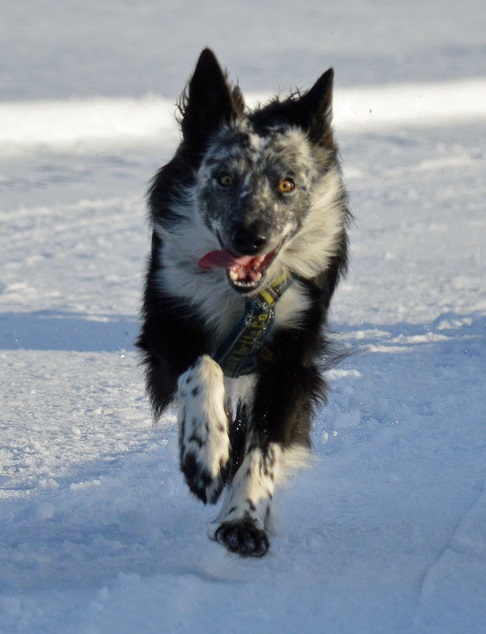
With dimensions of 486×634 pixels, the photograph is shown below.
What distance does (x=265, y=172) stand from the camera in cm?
394

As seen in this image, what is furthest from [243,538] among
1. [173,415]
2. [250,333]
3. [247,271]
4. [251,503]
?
[173,415]

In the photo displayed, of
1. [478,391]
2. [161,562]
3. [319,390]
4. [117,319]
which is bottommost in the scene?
[117,319]

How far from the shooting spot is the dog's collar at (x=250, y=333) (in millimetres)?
3879

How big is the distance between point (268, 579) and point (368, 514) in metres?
0.70

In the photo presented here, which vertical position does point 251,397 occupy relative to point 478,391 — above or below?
above

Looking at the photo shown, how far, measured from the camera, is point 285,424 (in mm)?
3805

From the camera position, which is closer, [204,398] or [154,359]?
[204,398]

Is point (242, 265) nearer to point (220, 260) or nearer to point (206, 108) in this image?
point (220, 260)

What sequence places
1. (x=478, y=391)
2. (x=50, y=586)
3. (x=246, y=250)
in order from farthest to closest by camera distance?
(x=478, y=391) → (x=246, y=250) → (x=50, y=586)

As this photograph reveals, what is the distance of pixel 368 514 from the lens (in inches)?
151

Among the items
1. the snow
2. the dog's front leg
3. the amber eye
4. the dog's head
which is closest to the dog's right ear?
the dog's head

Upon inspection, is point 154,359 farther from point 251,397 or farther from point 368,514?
point 368,514

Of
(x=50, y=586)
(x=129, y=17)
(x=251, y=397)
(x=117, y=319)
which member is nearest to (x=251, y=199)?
(x=251, y=397)

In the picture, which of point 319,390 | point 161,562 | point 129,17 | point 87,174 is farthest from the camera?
point 129,17
